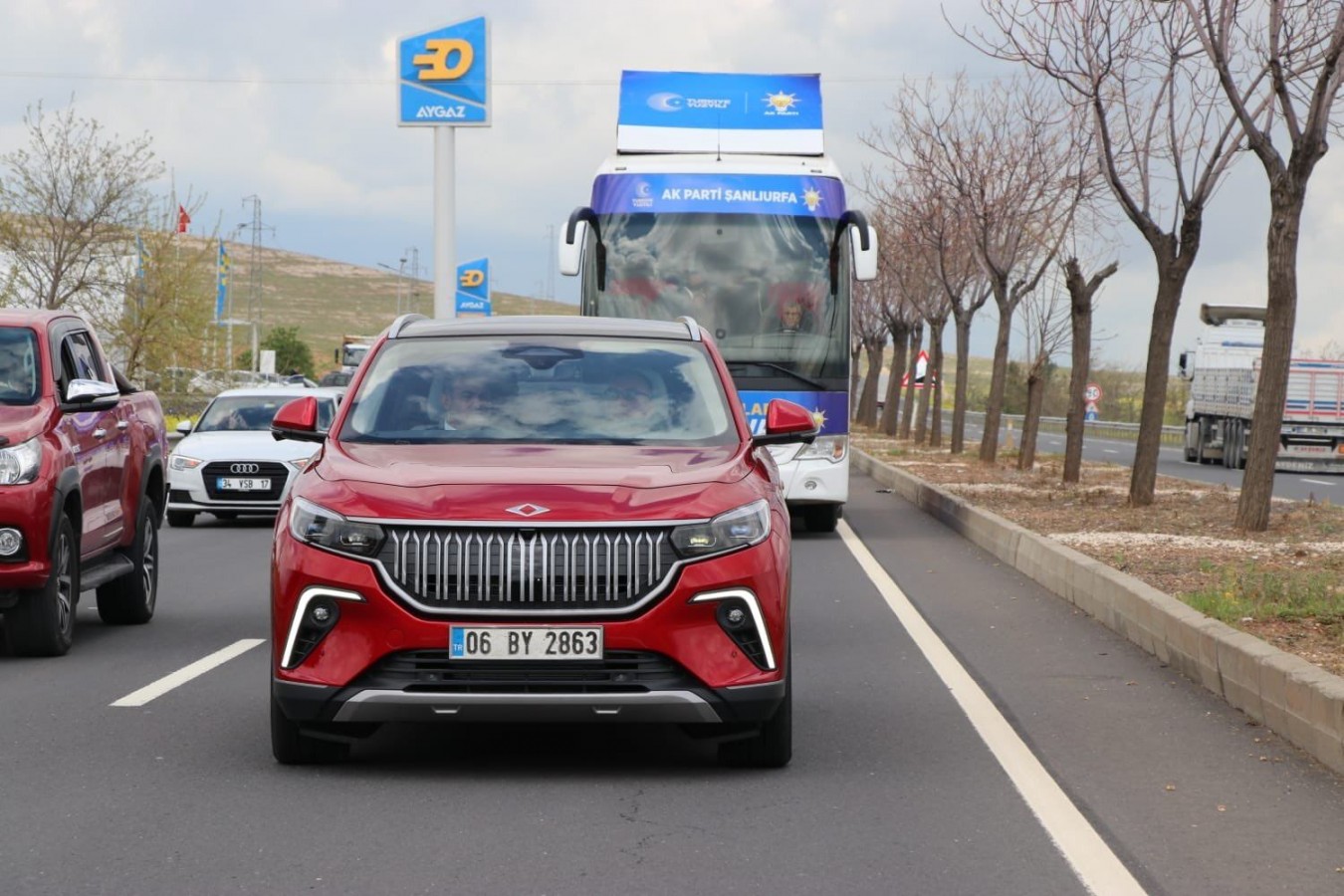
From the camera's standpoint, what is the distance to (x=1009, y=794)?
21.6 feet

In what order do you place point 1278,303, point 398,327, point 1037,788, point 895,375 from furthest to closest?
point 895,375 → point 1278,303 → point 398,327 → point 1037,788

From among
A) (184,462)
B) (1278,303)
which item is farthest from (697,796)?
(184,462)

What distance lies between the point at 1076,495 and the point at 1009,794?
654 inches

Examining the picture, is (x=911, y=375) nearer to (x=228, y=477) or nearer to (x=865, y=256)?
(x=228, y=477)

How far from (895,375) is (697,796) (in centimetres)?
4885

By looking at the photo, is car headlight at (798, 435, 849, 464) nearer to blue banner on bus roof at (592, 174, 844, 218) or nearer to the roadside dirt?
the roadside dirt

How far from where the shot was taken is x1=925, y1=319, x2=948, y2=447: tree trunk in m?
43.0

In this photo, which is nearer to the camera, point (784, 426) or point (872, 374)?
point (784, 426)

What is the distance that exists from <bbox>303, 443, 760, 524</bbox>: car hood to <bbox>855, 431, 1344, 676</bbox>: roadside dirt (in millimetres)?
3230

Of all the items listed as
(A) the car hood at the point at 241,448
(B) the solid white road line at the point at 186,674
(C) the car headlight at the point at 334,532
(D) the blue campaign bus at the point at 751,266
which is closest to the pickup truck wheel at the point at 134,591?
(B) the solid white road line at the point at 186,674

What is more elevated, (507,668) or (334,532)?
(334,532)

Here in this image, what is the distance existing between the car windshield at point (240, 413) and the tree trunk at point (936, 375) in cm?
2211

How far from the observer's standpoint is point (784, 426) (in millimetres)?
7715

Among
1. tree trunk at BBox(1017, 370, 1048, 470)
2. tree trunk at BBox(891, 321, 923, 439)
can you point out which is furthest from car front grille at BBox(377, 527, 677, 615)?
tree trunk at BBox(891, 321, 923, 439)
